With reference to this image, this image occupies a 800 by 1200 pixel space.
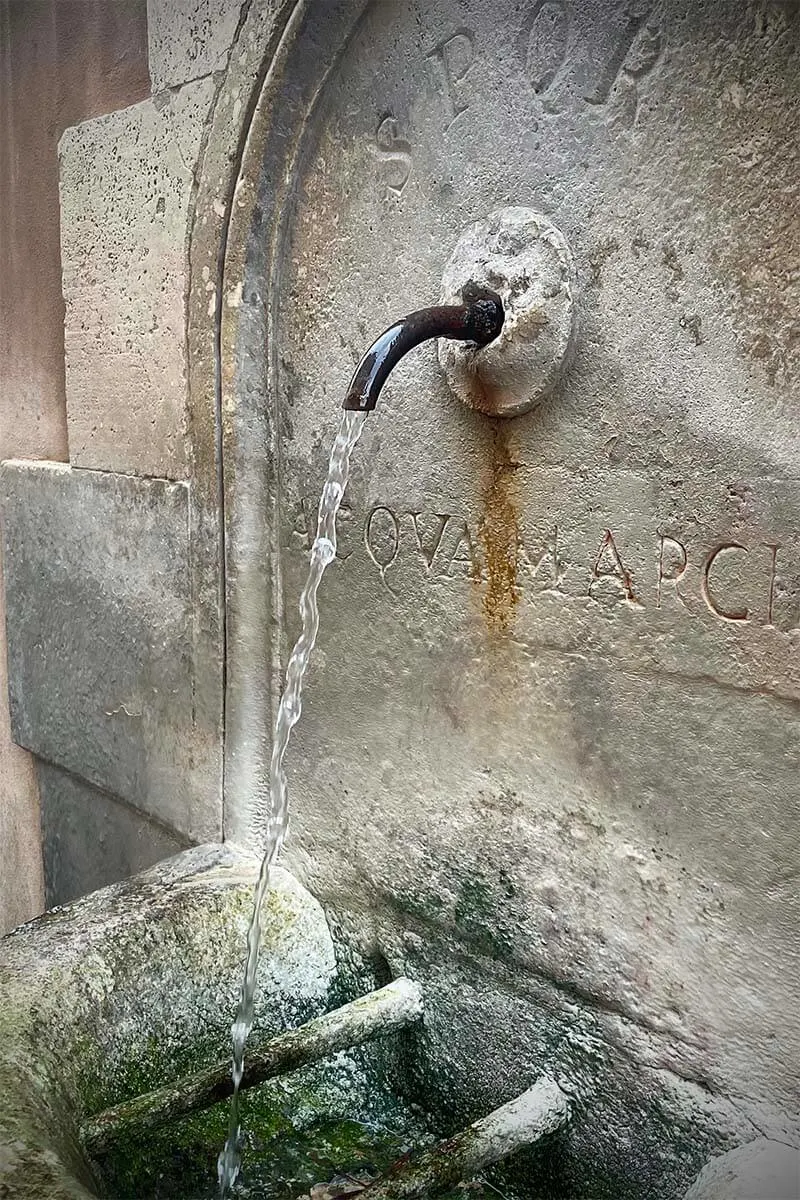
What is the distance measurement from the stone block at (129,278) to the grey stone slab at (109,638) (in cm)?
11

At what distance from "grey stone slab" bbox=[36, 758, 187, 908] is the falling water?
1.34 feet

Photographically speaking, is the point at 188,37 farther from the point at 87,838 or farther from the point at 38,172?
the point at 87,838

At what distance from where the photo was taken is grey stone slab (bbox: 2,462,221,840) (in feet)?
7.79

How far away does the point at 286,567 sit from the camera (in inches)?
86.3

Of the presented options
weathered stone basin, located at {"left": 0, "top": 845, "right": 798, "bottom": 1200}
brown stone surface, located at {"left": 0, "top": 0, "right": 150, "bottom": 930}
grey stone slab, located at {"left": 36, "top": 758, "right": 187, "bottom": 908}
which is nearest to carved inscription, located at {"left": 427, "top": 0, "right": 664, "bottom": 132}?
brown stone surface, located at {"left": 0, "top": 0, "right": 150, "bottom": 930}

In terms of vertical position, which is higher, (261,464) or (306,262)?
(306,262)

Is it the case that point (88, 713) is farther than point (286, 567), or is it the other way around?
point (88, 713)

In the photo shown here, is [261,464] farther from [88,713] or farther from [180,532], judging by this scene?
[88,713]

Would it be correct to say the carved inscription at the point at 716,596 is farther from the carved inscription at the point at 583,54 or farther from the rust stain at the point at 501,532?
the carved inscription at the point at 583,54

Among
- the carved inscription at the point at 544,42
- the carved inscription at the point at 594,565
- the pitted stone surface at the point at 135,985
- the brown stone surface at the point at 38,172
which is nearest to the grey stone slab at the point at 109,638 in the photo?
the brown stone surface at the point at 38,172

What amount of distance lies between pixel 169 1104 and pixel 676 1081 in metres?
0.74

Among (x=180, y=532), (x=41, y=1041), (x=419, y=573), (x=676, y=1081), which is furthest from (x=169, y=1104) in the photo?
(x=180, y=532)

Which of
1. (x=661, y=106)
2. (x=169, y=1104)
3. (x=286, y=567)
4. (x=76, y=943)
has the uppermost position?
(x=661, y=106)

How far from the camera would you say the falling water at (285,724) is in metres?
1.75
